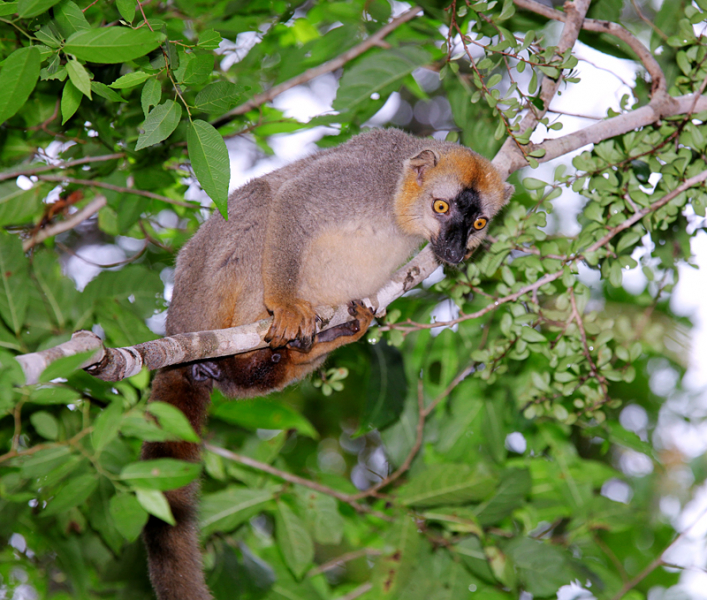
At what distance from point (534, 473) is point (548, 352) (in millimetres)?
1447

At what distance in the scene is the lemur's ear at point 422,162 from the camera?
3785mm

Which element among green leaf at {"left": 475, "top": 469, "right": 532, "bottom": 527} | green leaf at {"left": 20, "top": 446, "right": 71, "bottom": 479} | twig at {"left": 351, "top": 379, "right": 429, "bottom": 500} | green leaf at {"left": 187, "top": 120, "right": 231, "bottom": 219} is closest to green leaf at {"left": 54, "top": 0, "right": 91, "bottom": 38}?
green leaf at {"left": 187, "top": 120, "right": 231, "bottom": 219}

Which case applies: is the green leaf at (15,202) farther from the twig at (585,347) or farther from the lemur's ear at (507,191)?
the twig at (585,347)

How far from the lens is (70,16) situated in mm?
2314

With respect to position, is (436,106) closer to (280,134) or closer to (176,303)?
(280,134)

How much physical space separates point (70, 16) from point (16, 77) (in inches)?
15.5

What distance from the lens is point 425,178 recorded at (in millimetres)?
3816

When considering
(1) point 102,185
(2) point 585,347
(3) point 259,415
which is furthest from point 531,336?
Answer: (1) point 102,185

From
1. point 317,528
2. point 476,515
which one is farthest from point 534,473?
point 317,528

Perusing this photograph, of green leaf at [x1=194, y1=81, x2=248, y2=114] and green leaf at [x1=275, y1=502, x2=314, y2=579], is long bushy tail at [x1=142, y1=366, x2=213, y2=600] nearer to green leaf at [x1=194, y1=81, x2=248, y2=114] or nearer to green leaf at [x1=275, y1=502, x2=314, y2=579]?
green leaf at [x1=275, y1=502, x2=314, y2=579]

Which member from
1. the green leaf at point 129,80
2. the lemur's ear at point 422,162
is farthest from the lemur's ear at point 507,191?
the green leaf at point 129,80

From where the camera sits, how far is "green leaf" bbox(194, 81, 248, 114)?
7.61 feet

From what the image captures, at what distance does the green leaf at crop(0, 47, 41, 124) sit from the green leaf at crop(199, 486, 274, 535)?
2.35 meters

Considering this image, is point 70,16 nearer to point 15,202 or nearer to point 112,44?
point 112,44
